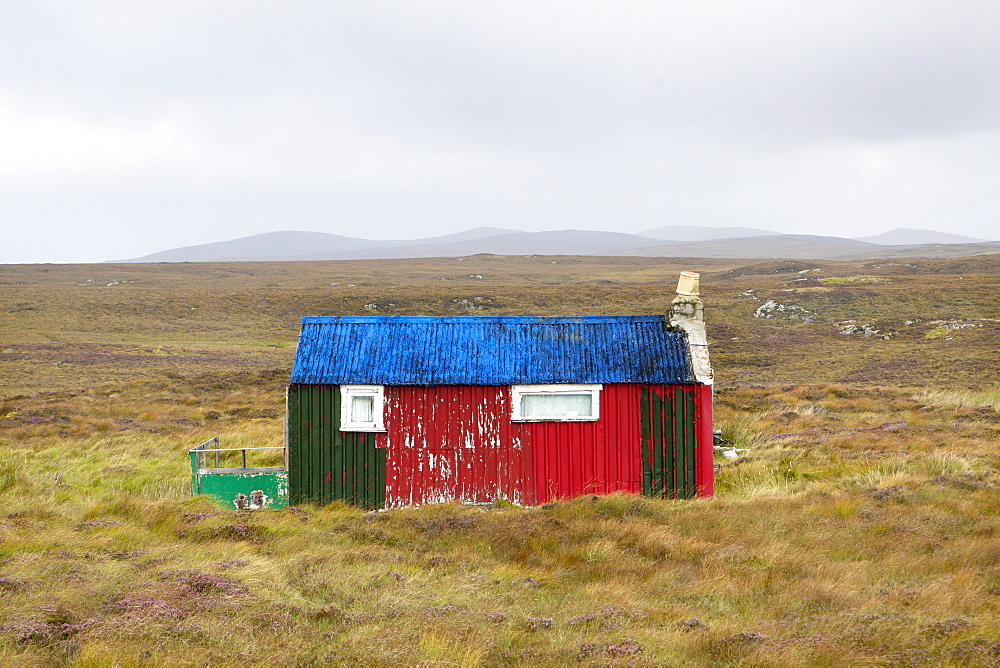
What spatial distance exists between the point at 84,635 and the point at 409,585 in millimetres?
3168

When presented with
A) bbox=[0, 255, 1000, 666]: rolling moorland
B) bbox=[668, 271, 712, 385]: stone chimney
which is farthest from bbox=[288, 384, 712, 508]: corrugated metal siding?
bbox=[668, 271, 712, 385]: stone chimney

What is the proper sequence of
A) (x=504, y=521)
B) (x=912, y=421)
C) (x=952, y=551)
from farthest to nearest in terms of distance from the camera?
1. (x=912, y=421)
2. (x=504, y=521)
3. (x=952, y=551)

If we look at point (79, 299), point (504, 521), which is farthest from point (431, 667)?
point (79, 299)

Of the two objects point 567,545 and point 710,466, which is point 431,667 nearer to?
point 567,545

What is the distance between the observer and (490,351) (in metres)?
13.8

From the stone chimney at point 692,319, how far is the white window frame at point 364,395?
17.5ft

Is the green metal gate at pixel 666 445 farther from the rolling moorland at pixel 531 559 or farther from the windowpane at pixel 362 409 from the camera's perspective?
the windowpane at pixel 362 409

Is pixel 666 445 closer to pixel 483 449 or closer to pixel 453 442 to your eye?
pixel 483 449

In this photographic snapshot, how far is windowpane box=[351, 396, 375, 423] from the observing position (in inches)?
531

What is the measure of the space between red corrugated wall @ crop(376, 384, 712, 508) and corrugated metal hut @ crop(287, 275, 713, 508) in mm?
18

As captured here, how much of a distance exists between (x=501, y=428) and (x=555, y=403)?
3.42ft

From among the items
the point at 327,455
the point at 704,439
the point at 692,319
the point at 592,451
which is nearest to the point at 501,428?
the point at 592,451

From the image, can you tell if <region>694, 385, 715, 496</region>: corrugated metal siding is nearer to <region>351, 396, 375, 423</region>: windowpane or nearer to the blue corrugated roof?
the blue corrugated roof

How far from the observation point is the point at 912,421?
2209cm
